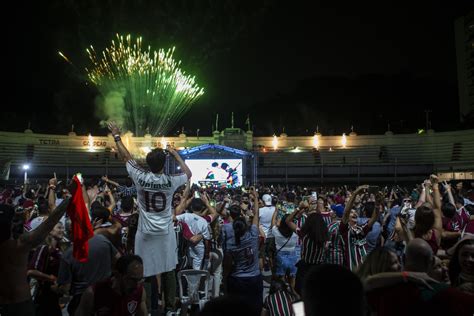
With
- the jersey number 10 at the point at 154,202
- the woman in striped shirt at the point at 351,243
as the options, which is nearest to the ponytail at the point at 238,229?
the jersey number 10 at the point at 154,202

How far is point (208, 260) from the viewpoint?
7770 mm

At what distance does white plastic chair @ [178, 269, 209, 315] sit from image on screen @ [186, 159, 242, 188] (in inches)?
1213

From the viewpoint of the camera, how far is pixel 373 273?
3.04m

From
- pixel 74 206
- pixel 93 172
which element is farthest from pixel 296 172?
pixel 74 206

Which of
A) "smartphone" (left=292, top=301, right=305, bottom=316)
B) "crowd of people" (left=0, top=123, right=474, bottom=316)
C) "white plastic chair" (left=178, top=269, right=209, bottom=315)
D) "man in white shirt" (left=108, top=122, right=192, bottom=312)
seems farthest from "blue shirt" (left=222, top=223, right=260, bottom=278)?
"smartphone" (left=292, top=301, right=305, bottom=316)

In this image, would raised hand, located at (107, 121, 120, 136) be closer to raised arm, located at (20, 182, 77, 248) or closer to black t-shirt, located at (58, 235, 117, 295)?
black t-shirt, located at (58, 235, 117, 295)

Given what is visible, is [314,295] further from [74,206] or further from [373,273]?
[74,206]

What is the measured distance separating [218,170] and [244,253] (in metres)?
32.0

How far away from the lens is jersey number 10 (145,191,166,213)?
4.96m

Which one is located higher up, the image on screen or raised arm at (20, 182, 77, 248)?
the image on screen

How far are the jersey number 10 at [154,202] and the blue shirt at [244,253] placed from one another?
3.84ft

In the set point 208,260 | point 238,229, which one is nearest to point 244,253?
point 238,229

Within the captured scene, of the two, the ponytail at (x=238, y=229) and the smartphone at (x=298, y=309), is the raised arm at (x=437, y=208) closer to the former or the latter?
the ponytail at (x=238, y=229)

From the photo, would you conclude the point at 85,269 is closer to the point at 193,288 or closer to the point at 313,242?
the point at 193,288
